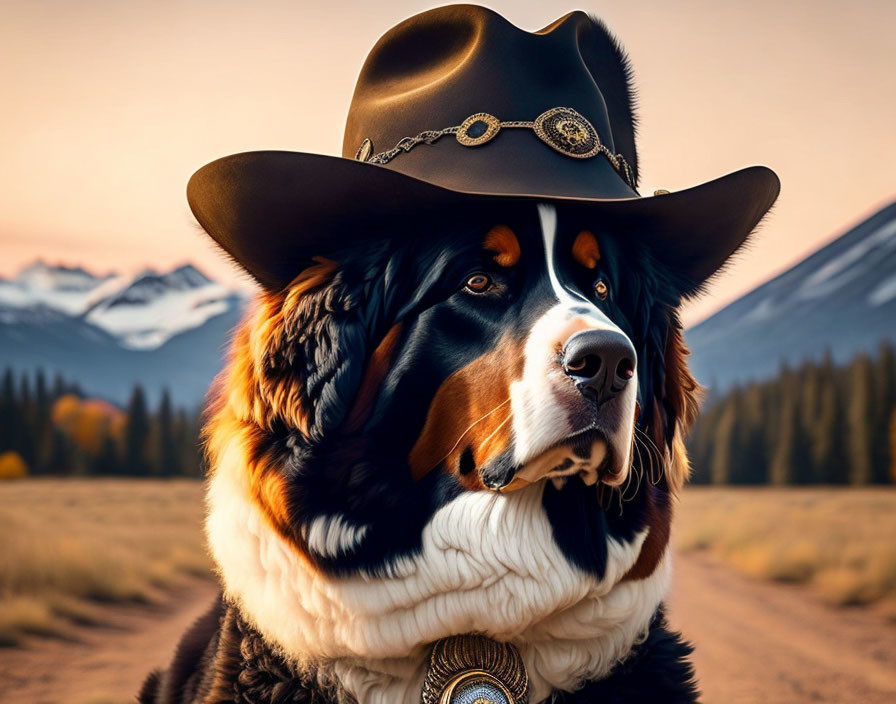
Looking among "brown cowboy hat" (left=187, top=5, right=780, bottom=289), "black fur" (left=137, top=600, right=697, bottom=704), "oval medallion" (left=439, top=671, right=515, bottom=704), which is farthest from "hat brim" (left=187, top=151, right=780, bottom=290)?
"oval medallion" (left=439, top=671, right=515, bottom=704)

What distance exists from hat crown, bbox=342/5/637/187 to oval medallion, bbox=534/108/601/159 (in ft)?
0.15

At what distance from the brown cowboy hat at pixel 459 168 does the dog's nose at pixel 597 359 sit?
47 centimetres

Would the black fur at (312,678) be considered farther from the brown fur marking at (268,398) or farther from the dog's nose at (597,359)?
the dog's nose at (597,359)

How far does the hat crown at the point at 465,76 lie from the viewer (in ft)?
8.58

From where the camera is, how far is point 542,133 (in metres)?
2.55

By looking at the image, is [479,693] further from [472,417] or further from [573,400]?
[573,400]

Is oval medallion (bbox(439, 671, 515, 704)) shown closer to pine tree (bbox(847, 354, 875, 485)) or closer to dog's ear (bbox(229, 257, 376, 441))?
dog's ear (bbox(229, 257, 376, 441))

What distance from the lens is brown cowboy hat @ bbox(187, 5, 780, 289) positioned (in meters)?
2.40

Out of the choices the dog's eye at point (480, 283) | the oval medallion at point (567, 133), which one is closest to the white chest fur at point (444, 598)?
the dog's eye at point (480, 283)

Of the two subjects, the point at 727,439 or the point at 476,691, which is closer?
the point at 476,691

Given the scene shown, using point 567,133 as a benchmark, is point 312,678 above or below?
below

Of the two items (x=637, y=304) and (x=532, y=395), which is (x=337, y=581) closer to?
(x=532, y=395)

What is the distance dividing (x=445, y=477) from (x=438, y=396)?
219mm

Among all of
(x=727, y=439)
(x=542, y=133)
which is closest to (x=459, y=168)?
(x=542, y=133)
